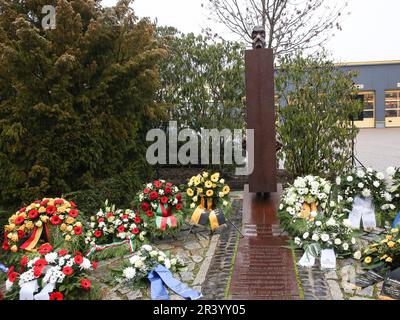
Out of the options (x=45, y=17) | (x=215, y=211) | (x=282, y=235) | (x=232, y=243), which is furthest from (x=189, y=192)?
(x=45, y=17)

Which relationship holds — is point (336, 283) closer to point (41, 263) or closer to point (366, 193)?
point (366, 193)

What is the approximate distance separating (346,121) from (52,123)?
583 cm

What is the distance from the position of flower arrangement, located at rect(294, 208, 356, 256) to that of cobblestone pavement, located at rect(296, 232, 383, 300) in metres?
0.15

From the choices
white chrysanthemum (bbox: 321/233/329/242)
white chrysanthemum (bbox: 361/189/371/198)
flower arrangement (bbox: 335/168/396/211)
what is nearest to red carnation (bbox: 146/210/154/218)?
white chrysanthemum (bbox: 321/233/329/242)

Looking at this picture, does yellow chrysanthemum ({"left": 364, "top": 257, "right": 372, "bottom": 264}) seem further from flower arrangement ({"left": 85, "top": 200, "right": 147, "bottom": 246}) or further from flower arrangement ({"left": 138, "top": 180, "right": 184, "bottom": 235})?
flower arrangement ({"left": 85, "top": 200, "right": 147, "bottom": 246})

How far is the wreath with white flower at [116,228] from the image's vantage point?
16.1ft

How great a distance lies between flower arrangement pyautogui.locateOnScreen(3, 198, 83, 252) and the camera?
13.8 ft

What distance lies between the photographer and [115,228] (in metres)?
4.97

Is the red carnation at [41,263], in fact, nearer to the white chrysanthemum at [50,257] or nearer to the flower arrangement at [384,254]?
the white chrysanthemum at [50,257]

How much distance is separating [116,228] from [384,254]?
9.96ft

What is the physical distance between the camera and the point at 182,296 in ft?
11.4

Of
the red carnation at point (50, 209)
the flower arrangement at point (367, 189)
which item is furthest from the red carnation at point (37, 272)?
the flower arrangement at point (367, 189)

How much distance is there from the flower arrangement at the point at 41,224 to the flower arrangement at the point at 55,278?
2.26 ft

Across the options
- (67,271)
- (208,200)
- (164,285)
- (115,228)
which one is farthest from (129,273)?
(208,200)
